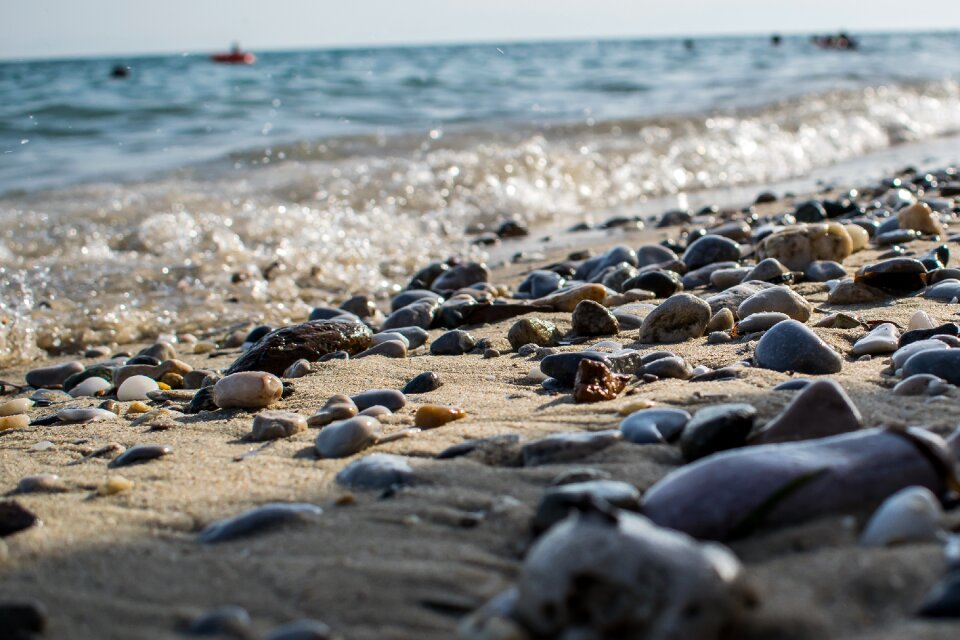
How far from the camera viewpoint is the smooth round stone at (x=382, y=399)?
2.43 meters

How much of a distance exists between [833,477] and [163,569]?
1.03 meters

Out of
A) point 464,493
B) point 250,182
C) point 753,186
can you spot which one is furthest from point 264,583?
point 753,186

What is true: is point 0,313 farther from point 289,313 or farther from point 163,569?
point 163,569

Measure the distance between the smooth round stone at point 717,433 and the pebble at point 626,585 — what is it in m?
0.57

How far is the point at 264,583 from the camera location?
4.69ft

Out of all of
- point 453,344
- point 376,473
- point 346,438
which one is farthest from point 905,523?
point 453,344

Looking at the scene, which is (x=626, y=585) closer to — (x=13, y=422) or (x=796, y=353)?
(x=796, y=353)

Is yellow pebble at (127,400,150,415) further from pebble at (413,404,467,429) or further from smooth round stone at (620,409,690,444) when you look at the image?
smooth round stone at (620,409,690,444)

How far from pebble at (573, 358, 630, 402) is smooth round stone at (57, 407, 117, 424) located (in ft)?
4.39

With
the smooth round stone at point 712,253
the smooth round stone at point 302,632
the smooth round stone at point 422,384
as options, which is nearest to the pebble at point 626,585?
the smooth round stone at point 302,632

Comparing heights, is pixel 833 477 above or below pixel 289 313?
above

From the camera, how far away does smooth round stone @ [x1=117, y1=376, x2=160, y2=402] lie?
9.95 ft

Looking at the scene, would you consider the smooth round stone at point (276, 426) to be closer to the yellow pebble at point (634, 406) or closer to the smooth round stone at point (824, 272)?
the yellow pebble at point (634, 406)

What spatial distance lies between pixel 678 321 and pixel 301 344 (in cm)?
122
